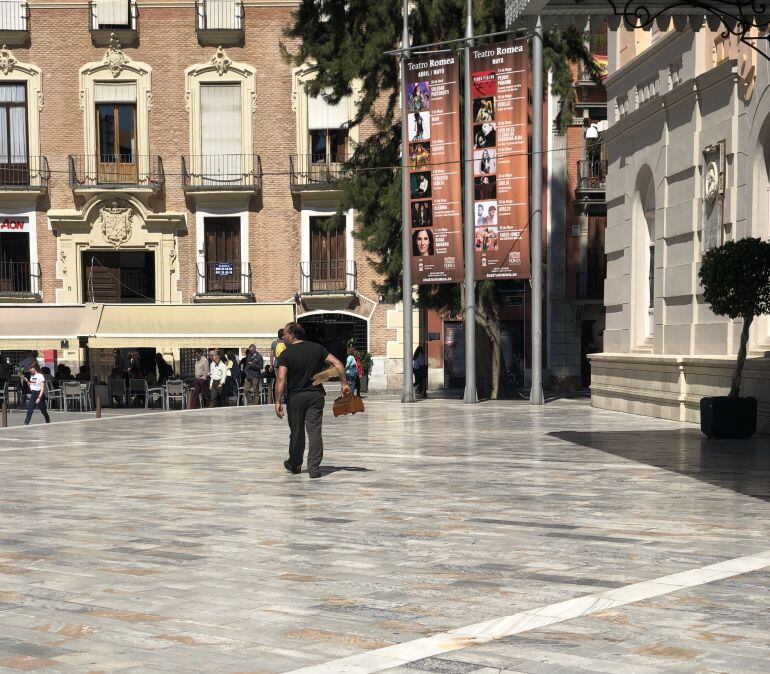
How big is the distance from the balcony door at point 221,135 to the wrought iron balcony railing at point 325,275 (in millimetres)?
3682

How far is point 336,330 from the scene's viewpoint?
41.2 meters

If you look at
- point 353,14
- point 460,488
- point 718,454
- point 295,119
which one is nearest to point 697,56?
point 718,454

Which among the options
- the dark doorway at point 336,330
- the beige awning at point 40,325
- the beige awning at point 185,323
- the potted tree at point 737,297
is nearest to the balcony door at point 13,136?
the beige awning at point 40,325

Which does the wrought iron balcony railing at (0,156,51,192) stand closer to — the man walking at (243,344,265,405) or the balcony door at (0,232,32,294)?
the balcony door at (0,232,32,294)

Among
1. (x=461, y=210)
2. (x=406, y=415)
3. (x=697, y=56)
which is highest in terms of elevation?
(x=697, y=56)

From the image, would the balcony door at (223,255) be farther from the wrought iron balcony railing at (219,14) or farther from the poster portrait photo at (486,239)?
the poster portrait photo at (486,239)

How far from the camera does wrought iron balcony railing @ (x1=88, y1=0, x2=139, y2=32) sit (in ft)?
133

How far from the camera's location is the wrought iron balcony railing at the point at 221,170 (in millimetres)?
40438

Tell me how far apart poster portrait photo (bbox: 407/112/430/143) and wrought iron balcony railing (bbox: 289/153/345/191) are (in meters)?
11.9

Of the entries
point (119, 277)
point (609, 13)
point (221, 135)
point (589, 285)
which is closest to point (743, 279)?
point (609, 13)

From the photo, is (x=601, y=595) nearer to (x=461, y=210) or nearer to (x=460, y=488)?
(x=460, y=488)

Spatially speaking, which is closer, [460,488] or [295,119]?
[460,488]

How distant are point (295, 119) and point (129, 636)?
35913 mm

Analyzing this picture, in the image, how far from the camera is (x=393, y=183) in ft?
101
